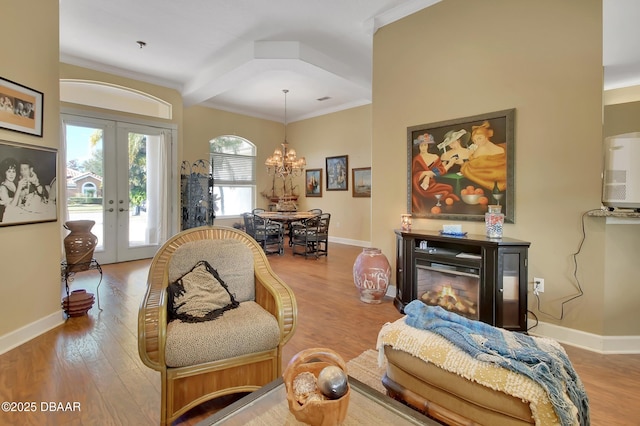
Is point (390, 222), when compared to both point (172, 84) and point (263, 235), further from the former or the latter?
point (172, 84)

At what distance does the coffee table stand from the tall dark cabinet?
178cm

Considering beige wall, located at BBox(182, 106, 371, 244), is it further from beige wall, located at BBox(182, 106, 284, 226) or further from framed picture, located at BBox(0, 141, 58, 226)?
framed picture, located at BBox(0, 141, 58, 226)

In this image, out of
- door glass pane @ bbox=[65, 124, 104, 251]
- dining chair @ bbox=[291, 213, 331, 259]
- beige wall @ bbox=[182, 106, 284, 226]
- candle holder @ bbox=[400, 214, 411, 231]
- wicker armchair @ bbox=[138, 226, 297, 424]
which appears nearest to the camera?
wicker armchair @ bbox=[138, 226, 297, 424]

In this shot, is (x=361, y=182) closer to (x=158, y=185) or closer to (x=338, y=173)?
(x=338, y=173)

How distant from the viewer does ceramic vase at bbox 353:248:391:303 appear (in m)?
3.36

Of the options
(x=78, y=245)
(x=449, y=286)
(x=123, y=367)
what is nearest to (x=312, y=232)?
(x=449, y=286)

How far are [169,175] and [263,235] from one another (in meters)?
2.19

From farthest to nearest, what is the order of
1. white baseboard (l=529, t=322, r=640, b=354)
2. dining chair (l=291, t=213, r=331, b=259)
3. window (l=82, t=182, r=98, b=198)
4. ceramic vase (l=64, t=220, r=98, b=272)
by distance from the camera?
1. dining chair (l=291, t=213, r=331, b=259)
2. window (l=82, t=182, r=98, b=198)
3. ceramic vase (l=64, t=220, r=98, b=272)
4. white baseboard (l=529, t=322, r=640, b=354)

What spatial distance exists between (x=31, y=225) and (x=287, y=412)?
9.62 ft

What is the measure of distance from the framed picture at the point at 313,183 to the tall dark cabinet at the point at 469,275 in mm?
4973

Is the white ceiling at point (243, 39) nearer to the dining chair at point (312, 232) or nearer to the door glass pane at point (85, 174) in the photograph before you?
the door glass pane at point (85, 174)

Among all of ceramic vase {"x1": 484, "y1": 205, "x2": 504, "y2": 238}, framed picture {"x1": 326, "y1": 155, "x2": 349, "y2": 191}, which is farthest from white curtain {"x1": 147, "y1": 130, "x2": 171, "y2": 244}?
ceramic vase {"x1": 484, "y1": 205, "x2": 504, "y2": 238}

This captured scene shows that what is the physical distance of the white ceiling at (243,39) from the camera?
3.46 meters

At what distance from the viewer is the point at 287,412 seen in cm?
117
